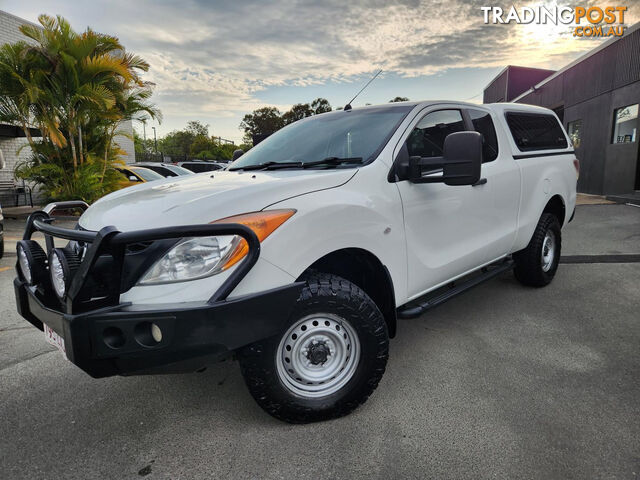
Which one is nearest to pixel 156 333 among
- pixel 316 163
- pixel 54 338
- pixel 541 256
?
pixel 54 338

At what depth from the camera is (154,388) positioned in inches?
109

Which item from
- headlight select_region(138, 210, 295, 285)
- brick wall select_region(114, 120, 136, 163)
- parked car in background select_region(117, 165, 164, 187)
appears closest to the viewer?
headlight select_region(138, 210, 295, 285)

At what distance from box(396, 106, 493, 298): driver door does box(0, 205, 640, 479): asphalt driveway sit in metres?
0.62

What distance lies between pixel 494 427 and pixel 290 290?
1.31m

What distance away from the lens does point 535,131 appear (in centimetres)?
436

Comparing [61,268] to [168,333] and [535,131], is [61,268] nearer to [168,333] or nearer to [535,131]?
[168,333]

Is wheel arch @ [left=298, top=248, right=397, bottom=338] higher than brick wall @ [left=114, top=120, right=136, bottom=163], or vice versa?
brick wall @ [left=114, top=120, right=136, bottom=163]

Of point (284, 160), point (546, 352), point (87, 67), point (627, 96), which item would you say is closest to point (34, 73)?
point (87, 67)

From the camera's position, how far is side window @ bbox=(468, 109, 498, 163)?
3.61 meters

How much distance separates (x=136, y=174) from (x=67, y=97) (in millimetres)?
2422

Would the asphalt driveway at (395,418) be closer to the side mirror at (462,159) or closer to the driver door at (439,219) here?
the driver door at (439,219)

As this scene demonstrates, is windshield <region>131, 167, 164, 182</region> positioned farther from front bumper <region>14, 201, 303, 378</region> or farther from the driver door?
front bumper <region>14, 201, 303, 378</region>

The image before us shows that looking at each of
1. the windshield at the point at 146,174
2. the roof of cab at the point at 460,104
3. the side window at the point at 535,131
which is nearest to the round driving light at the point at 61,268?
the roof of cab at the point at 460,104

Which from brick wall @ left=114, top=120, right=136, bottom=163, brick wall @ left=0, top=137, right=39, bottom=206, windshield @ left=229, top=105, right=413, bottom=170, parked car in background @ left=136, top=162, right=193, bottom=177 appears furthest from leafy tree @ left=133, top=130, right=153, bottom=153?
windshield @ left=229, top=105, right=413, bottom=170
